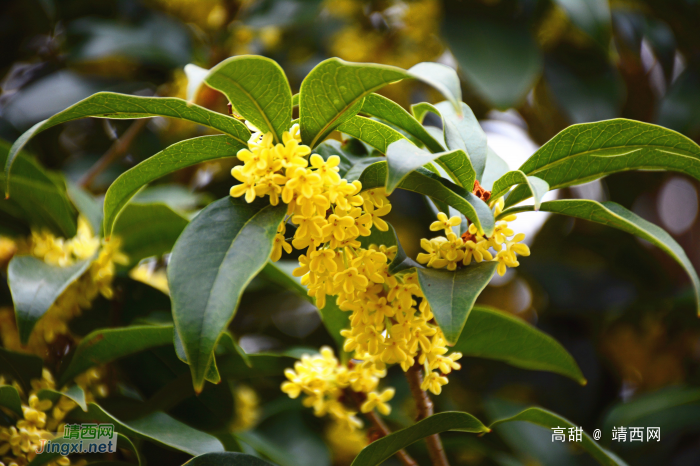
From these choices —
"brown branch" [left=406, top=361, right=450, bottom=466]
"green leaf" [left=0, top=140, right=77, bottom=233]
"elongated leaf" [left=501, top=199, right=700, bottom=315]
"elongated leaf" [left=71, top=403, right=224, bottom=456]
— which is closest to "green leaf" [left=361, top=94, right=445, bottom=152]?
"elongated leaf" [left=501, top=199, right=700, bottom=315]

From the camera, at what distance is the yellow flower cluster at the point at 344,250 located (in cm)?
54

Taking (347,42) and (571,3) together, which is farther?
(347,42)

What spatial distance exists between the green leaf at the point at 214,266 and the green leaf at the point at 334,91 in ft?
0.36

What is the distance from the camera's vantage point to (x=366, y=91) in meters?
0.52

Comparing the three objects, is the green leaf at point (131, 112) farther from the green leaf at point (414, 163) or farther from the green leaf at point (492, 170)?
the green leaf at point (492, 170)

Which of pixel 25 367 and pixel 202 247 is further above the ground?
pixel 202 247

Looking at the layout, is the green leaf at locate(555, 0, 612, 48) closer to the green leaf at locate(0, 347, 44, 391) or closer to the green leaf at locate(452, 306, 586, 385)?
the green leaf at locate(452, 306, 586, 385)

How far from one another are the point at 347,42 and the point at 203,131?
684 millimetres

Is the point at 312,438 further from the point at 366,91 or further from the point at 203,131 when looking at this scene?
the point at 366,91

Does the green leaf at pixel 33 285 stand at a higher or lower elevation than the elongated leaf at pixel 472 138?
lower

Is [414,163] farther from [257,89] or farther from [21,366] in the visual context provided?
[21,366]

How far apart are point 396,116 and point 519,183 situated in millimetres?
177

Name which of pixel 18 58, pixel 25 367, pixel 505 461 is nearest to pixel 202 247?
pixel 25 367

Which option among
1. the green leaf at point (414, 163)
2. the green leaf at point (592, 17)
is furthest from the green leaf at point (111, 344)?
the green leaf at point (592, 17)
